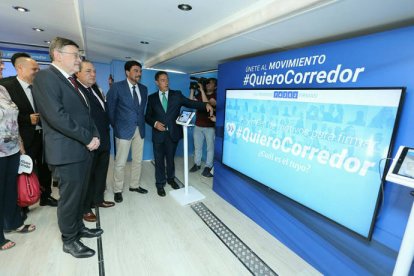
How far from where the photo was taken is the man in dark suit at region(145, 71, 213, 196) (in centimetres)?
297

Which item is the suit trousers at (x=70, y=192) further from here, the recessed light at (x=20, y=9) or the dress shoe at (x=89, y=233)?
the recessed light at (x=20, y=9)

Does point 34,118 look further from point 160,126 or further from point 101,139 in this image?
point 160,126

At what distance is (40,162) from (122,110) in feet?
3.60

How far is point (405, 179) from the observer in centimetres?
101

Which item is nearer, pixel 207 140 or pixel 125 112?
pixel 125 112

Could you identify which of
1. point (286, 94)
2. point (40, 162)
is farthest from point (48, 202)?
point (286, 94)

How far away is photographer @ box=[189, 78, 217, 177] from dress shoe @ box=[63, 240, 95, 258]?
7.35 ft

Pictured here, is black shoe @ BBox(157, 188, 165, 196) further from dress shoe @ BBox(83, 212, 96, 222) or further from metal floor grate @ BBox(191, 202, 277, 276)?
dress shoe @ BBox(83, 212, 96, 222)

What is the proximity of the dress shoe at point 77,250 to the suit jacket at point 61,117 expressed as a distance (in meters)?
0.75

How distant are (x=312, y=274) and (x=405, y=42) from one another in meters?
1.77

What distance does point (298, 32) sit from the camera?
5.39ft

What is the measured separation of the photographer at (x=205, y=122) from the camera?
3674mm

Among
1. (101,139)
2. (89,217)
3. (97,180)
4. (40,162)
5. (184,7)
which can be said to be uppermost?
(184,7)

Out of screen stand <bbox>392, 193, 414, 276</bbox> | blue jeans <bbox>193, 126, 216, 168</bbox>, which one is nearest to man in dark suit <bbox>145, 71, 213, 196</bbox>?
blue jeans <bbox>193, 126, 216, 168</bbox>
